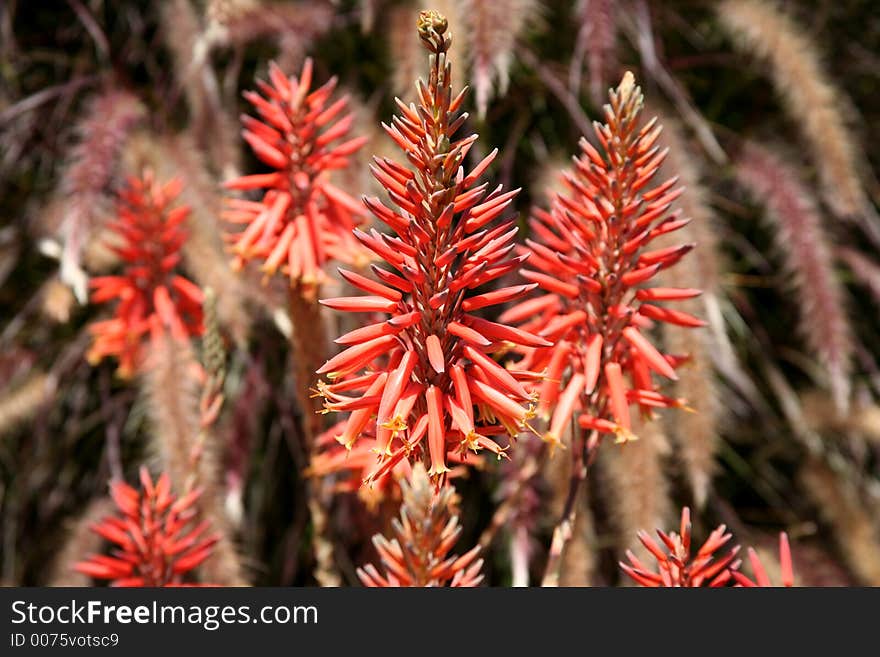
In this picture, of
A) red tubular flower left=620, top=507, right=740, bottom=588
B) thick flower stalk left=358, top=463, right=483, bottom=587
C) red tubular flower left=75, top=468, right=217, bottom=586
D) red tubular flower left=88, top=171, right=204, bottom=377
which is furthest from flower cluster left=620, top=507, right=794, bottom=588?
red tubular flower left=88, top=171, right=204, bottom=377

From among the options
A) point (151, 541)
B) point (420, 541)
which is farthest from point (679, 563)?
point (151, 541)

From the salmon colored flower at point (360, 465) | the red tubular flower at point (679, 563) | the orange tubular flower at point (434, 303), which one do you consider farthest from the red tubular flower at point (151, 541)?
the red tubular flower at point (679, 563)

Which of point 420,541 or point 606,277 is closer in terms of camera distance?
point 420,541

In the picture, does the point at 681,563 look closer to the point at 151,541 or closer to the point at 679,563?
the point at 679,563

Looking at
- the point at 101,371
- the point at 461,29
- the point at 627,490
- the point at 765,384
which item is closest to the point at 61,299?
the point at 101,371

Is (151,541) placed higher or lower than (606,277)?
lower

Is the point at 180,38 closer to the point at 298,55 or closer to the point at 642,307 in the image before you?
the point at 298,55

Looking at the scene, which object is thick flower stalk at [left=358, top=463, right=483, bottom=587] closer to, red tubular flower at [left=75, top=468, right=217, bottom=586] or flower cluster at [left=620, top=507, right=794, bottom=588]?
flower cluster at [left=620, top=507, right=794, bottom=588]

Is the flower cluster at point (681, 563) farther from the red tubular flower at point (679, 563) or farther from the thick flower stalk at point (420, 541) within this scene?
the thick flower stalk at point (420, 541)
